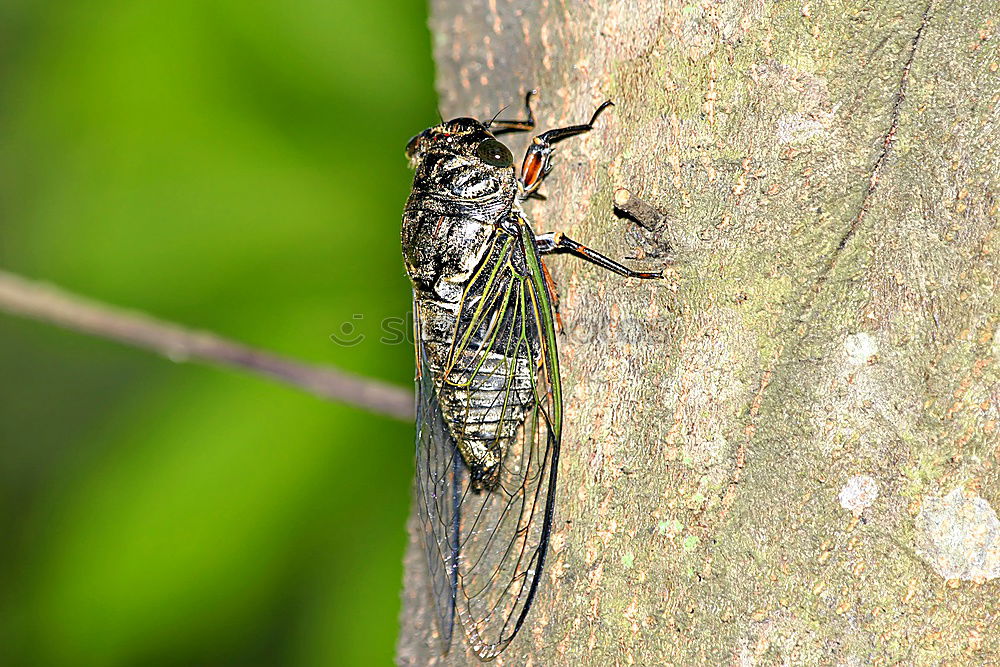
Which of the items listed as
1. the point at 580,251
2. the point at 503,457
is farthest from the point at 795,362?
the point at 503,457

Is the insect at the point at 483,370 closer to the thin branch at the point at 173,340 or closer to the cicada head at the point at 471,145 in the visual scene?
the cicada head at the point at 471,145

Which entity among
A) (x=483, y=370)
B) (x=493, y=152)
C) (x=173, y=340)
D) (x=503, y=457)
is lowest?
(x=503, y=457)

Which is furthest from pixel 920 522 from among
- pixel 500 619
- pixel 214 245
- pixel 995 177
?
pixel 214 245

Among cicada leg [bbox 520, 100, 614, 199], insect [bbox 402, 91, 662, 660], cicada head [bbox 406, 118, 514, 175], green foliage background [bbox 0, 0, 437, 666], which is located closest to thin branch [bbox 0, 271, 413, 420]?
insect [bbox 402, 91, 662, 660]

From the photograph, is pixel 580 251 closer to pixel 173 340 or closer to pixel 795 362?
pixel 795 362

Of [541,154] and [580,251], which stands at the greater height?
[541,154]

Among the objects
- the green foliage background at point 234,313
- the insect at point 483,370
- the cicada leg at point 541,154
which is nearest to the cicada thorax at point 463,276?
the insect at point 483,370
